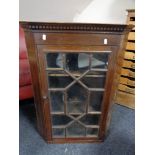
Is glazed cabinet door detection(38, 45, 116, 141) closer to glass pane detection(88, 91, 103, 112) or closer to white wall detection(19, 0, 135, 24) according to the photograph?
glass pane detection(88, 91, 103, 112)

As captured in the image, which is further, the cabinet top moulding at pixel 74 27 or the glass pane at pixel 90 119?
the glass pane at pixel 90 119

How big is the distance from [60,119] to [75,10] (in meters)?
1.47

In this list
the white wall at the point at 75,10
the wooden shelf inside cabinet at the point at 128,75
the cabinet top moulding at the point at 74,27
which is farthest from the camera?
the white wall at the point at 75,10

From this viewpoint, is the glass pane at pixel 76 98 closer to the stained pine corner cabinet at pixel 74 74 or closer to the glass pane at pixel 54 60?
the stained pine corner cabinet at pixel 74 74

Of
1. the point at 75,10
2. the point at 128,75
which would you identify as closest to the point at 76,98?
the point at 128,75

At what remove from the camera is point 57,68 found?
46.8 inches

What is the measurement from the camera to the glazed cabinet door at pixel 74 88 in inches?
46.0

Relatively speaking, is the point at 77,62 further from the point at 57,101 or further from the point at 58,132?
the point at 58,132

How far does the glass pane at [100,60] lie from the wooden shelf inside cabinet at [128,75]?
67cm

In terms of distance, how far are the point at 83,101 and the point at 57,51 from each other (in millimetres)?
373

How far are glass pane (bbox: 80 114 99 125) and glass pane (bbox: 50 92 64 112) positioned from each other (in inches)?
6.4

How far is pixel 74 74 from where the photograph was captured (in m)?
1.21

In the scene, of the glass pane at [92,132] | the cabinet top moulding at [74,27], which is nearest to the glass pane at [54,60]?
the cabinet top moulding at [74,27]
